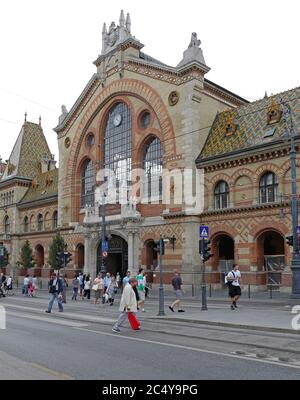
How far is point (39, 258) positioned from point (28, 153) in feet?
46.1

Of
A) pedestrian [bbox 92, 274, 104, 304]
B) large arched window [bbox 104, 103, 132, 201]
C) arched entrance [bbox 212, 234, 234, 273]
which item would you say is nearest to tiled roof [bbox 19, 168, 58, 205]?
large arched window [bbox 104, 103, 132, 201]

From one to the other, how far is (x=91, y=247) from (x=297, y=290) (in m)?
22.9

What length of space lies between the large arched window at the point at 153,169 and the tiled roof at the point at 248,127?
13.1 feet

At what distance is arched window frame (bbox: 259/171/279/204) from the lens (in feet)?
91.2

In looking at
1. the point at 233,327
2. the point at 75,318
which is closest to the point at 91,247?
the point at 75,318

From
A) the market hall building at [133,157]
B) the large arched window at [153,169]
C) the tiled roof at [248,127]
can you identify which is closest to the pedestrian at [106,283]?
the market hall building at [133,157]

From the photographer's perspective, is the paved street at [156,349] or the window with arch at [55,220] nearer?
the paved street at [156,349]

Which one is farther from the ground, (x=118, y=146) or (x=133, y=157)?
(x=118, y=146)

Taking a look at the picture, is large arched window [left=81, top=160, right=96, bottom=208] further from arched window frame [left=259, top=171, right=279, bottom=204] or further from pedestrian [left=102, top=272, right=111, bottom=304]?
arched window frame [left=259, top=171, right=279, bottom=204]

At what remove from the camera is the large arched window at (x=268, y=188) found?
91.4ft

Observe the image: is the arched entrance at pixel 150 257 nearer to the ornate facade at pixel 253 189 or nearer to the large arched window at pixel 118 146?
the ornate facade at pixel 253 189

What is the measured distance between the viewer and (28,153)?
56.7m

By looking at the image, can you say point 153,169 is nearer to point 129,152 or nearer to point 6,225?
point 129,152

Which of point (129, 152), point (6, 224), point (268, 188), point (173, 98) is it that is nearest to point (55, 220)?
point (6, 224)
